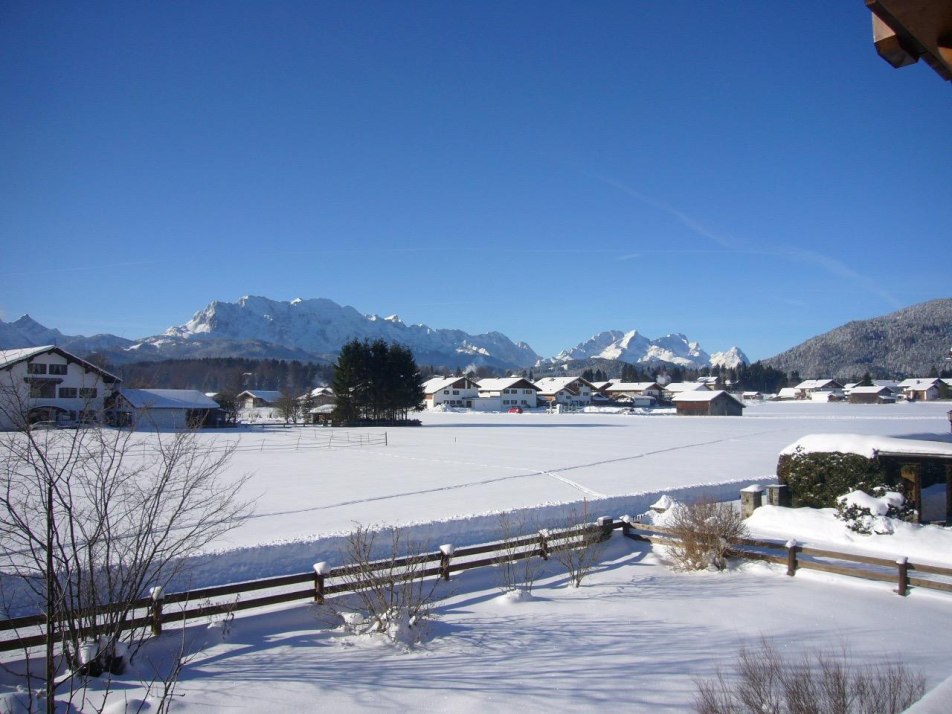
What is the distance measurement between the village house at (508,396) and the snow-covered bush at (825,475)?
9741 centimetres

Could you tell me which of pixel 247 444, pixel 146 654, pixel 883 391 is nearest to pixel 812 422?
pixel 247 444

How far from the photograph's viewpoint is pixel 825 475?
A: 16672mm

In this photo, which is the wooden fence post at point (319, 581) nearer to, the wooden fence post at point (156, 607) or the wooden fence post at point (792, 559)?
the wooden fence post at point (156, 607)

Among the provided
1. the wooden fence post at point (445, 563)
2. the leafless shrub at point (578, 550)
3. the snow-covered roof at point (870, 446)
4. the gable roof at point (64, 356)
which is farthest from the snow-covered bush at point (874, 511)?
the gable roof at point (64, 356)

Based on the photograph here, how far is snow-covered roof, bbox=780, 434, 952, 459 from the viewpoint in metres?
15.2

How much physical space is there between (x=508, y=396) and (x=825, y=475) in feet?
342

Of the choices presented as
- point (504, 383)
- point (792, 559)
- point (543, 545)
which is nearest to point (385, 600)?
point (543, 545)

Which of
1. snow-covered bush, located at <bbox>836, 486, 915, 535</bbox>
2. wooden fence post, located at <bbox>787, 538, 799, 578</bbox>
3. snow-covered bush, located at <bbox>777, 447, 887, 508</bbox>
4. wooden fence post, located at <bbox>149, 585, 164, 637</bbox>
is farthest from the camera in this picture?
snow-covered bush, located at <bbox>777, 447, 887, 508</bbox>

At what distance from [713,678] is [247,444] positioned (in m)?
39.2

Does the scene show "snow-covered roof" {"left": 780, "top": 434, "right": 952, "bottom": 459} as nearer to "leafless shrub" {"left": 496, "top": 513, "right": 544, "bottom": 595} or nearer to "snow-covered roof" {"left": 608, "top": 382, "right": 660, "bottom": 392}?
"leafless shrub" {"left": 496, "top": 513, "right": 544, "bottom": 595}

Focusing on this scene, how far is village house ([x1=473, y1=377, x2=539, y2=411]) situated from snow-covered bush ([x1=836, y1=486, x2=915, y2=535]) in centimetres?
9965

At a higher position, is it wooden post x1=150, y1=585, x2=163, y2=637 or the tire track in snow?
wooden post x1=150, y1=585, x2=163, y2=637

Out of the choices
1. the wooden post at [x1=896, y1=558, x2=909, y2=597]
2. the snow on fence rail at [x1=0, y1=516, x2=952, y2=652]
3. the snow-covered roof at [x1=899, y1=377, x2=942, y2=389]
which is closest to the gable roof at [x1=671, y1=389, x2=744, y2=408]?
the snow-covered roof at [x1=899, y1=377, x2=942, y2=389]

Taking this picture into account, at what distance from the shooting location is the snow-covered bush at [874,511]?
14.6 m
